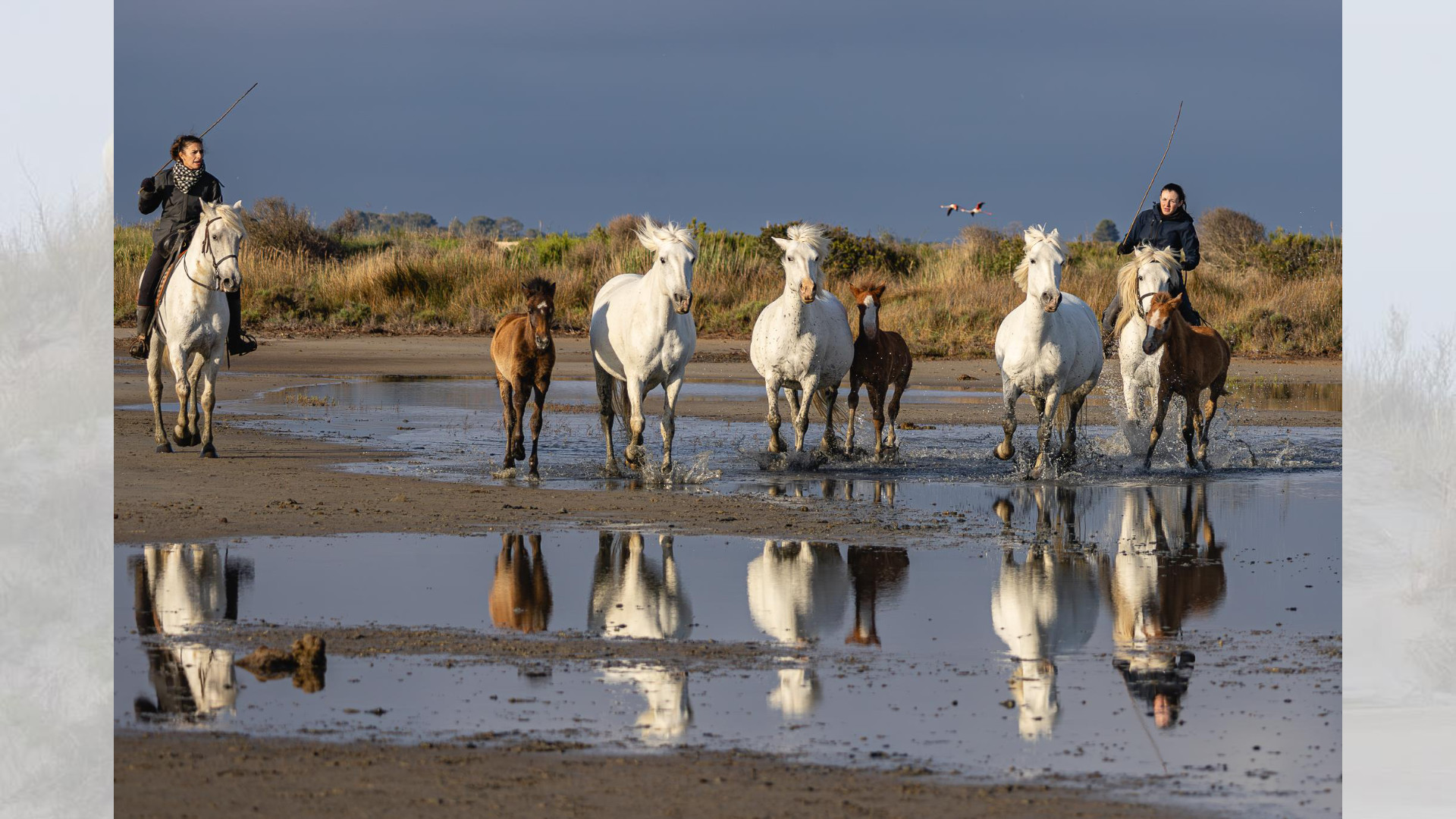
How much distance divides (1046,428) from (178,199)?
8163 mm

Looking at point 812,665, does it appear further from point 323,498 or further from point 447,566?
point 323,498

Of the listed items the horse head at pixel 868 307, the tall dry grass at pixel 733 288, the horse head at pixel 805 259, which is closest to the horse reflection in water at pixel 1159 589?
the horse head at pixel 868 307

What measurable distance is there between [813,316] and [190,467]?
5556mm

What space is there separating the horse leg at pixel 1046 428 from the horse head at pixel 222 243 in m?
7.02

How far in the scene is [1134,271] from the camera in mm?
14383

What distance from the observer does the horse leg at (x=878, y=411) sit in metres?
14.5

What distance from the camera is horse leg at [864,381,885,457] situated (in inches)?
571

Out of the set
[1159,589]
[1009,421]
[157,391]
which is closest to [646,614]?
[1159,589]

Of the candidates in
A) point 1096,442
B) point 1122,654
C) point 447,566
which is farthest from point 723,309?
point 1122,654

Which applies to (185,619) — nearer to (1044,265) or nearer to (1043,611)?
(1043,611)

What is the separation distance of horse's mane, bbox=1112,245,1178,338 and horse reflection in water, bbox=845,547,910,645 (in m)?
5.45

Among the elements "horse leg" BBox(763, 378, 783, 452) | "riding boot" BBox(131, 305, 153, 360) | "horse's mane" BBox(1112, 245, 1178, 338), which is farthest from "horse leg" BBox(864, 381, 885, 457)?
"riding boot" BBox(131, 305, 153, 360)

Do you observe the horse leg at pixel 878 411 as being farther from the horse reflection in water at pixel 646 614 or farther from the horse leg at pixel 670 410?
the horse reflection in water at pixel 646 614

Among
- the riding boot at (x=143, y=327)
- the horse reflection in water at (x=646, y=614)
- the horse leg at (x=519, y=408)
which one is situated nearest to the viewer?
the horse reflection in water at (x=646, y=614)
